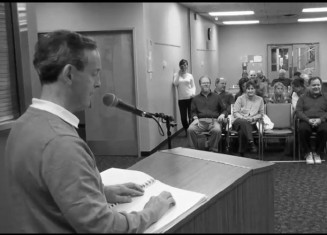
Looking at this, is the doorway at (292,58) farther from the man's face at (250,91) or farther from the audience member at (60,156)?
the audience member at (60,156)

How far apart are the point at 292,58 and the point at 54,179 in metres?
14.7

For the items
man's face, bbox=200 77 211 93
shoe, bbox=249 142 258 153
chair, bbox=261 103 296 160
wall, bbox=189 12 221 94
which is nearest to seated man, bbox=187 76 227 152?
man's face, bbox=200 77 211 93

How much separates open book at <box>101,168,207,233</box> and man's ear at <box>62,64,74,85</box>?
19.4 inches

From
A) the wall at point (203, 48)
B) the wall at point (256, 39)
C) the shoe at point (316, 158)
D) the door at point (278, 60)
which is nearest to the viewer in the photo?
the shoe at point (316, 158)

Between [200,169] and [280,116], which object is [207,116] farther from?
[200,169]

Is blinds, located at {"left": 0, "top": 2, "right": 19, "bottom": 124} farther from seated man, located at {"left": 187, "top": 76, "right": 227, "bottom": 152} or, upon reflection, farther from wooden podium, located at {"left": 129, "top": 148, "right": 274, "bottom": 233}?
seated man, located at {"left": 187, "top": 76, "right": 227, "bottom": 152}

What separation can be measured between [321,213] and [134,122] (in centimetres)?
337

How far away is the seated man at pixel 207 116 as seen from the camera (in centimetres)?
571

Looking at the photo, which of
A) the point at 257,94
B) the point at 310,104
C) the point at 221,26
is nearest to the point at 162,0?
the point at 310,104

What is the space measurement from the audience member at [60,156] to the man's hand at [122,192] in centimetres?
33

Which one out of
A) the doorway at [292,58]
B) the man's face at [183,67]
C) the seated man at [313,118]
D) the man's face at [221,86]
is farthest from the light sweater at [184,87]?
the doorway at [292,58]

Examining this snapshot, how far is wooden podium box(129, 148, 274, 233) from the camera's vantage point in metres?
1.42

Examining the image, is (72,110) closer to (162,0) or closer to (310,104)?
(162,0)

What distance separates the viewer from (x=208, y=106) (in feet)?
19.6
